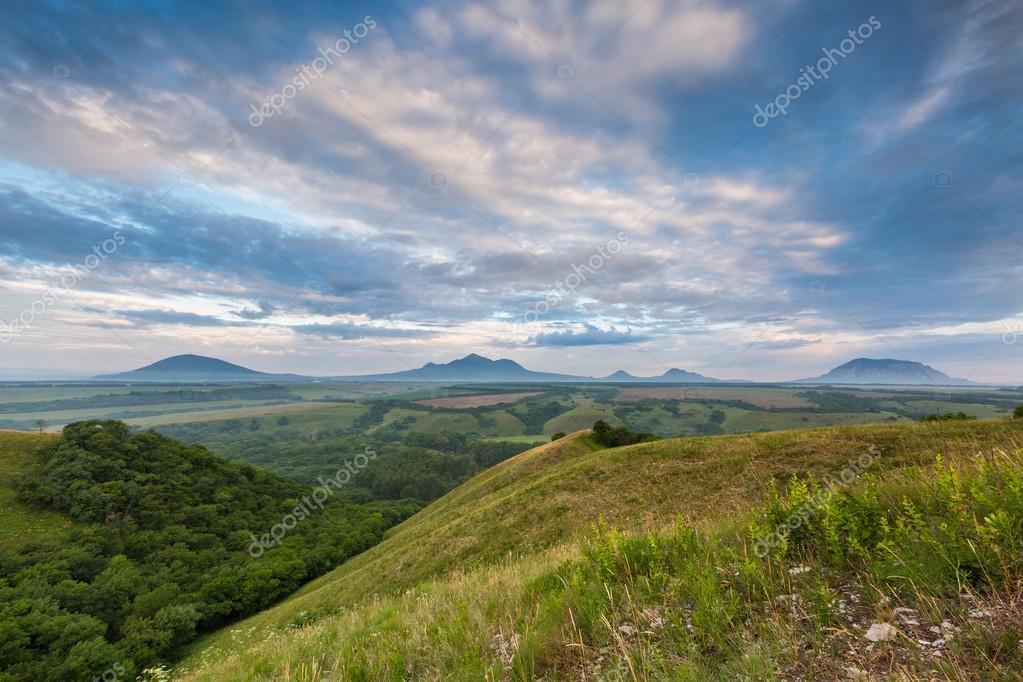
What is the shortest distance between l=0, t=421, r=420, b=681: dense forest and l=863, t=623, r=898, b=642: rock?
5080cm

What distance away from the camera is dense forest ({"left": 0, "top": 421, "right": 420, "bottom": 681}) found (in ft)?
121

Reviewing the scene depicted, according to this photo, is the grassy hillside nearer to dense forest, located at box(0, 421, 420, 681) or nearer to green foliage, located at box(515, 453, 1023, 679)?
green foliage, located at box(515, 453, 1023, 679)

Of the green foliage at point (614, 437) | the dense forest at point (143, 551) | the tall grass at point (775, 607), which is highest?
the tall grass at point (775, 607)

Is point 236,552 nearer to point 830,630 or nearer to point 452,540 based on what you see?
point 452,540

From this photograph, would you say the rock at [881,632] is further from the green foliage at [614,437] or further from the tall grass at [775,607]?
the green foliage at [614,437]

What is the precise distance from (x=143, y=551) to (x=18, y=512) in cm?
1718

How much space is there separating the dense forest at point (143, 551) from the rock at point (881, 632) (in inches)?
2000

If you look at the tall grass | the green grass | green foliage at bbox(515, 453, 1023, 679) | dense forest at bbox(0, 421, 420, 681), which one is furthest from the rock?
the green grass

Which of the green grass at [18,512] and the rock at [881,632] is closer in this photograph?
the rock at [881,632]

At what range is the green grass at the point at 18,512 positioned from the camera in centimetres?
5438

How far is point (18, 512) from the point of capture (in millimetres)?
58062

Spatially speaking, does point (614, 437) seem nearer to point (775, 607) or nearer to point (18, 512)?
point (775, 607)

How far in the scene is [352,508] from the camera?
94875 millimetres

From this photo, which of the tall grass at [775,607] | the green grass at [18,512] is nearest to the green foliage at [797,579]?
the tall grass at [775,607]
